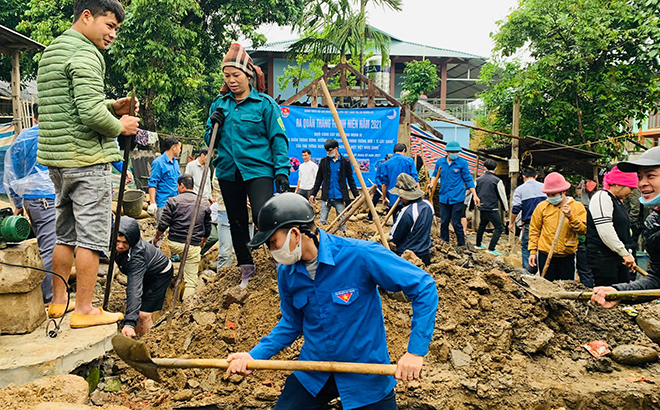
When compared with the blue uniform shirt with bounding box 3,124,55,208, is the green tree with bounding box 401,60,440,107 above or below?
above

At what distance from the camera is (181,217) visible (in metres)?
6.59

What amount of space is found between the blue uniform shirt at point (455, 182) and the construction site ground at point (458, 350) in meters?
3.41

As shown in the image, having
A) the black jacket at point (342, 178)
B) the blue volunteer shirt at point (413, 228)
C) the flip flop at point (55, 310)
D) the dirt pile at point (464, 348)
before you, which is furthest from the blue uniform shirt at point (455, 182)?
the flip flop at point (55, 310)

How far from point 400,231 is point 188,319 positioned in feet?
8.64

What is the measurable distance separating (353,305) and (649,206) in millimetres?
2204

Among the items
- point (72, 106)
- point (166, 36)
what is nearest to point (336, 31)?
point (166, 36)

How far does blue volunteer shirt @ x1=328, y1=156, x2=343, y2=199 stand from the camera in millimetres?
9320

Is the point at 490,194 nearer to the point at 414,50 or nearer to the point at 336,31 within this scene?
the point at 336,31

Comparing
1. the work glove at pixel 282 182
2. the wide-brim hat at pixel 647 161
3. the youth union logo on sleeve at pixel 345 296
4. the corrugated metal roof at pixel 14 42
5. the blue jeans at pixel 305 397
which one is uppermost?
the corrugated metal roof at pixel 14 42

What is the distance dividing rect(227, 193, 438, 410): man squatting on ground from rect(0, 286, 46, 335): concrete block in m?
1.98

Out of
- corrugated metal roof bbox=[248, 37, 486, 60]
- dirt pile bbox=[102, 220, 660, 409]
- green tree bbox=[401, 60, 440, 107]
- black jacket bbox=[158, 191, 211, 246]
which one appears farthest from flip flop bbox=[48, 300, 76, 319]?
corrugated metal roof bbox=[248, 37, 486, 60]

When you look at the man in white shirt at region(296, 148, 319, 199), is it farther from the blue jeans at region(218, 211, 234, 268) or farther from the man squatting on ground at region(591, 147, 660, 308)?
the man squatting on ground at region(591, 147, 660, 308)

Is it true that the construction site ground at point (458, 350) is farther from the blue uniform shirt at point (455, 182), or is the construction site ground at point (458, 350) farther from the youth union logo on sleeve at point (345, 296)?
the blue uniform shirt at point (455, 182)

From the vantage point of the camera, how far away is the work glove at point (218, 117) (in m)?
4.65
